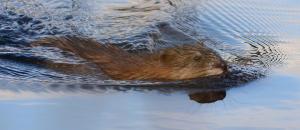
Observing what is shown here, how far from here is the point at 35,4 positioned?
8.04 metres

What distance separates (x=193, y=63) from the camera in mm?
5844

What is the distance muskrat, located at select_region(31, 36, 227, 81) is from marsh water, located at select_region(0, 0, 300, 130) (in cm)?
13

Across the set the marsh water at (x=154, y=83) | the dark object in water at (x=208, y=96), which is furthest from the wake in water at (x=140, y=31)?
the dark object in water at (x=208, y=96)

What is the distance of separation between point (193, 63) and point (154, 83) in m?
0.35

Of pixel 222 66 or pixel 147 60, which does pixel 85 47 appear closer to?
pixel 147 60

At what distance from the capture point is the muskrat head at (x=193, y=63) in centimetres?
580

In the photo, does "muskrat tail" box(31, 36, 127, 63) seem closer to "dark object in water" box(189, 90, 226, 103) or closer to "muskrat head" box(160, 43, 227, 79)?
"muskrat head" box(160, 43, 227, 79)

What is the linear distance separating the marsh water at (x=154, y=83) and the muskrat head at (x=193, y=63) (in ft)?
0.34

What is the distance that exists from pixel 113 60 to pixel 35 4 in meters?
2.17

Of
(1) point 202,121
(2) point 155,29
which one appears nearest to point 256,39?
(2) point 155,29

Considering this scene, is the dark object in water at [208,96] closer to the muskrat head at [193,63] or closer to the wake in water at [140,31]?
the wake in water at [140,31]

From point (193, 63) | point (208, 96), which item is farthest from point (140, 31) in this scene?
point (208, 96)

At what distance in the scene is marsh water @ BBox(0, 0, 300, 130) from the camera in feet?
15.3

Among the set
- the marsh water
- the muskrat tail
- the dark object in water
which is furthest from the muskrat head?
the muskrat tail
